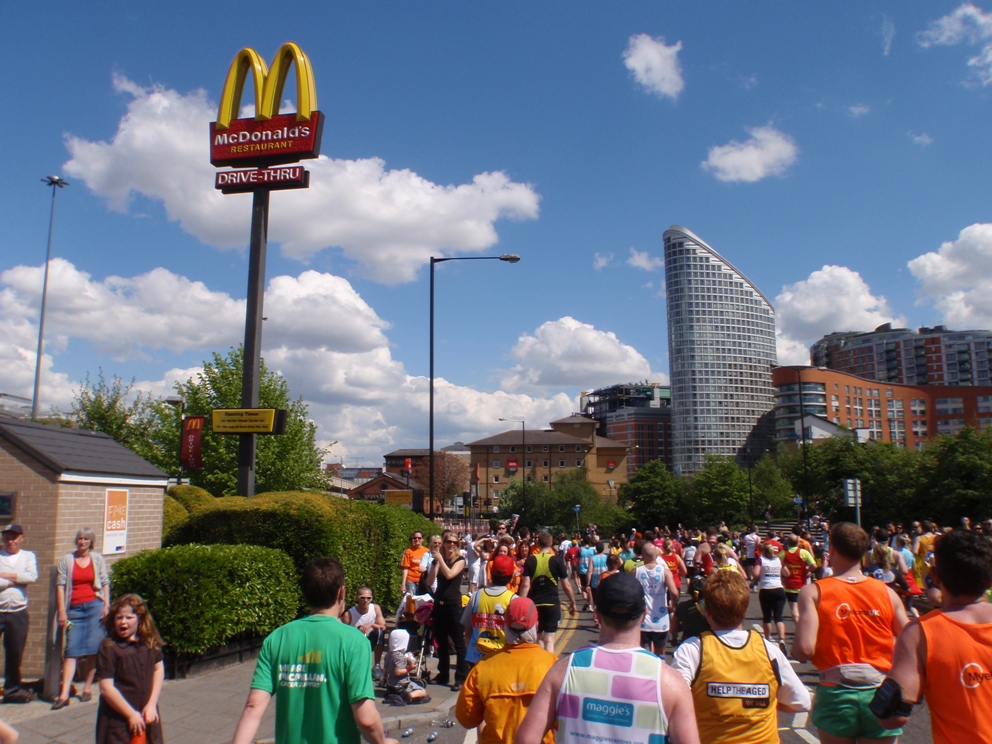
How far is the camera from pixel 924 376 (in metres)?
168

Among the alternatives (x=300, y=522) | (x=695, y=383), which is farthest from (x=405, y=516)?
(x=695, y=383)

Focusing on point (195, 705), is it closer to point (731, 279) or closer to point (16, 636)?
point (16, 636)

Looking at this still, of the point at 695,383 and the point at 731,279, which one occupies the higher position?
the point at 731,279

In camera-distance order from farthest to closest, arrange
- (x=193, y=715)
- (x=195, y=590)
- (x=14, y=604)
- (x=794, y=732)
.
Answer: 1. (x=195, y=590)
2. (x=14, y=604)
3. (x=193, y=715)
4. (x=794, y=732)

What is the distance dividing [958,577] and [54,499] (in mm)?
9061

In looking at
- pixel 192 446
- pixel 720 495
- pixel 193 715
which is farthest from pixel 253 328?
pixel 720 495

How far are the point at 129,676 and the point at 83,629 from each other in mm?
3773

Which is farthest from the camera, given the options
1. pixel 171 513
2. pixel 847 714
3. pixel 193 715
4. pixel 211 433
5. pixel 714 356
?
pixel 714 356

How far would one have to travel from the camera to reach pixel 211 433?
31984mm

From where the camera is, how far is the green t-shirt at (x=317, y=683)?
330cm

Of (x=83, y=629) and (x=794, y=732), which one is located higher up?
(x=83, y=629)

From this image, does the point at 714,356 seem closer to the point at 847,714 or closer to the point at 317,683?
the point at 847,714

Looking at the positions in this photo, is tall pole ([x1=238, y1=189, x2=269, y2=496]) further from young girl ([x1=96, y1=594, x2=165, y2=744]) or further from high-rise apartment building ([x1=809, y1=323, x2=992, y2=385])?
high-rise apartment building ([x1=809, y1=323, x2=992, y2=385])

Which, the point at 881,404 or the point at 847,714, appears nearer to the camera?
the point at 847,714
